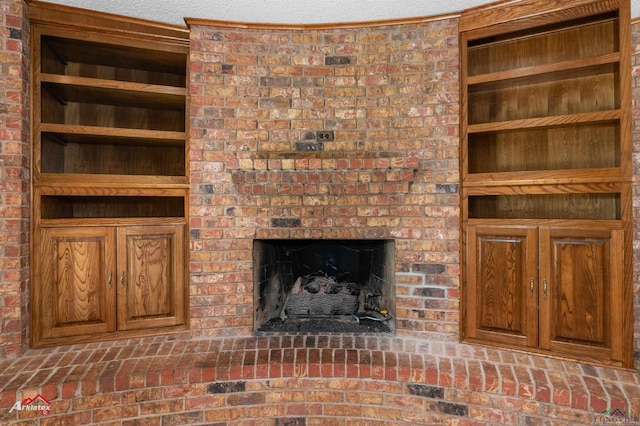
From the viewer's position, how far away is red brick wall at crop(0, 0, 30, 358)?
6.36ft

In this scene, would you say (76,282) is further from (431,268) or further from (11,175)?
(431,268)

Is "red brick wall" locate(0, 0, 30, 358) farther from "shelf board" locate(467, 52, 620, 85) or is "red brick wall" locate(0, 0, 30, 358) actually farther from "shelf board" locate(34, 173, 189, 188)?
"shelf board" locate(467, 52, 620, 85)

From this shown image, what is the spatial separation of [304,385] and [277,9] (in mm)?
2200

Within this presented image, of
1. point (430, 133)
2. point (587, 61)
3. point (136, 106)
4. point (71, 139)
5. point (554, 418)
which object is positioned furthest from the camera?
point (136, 106)

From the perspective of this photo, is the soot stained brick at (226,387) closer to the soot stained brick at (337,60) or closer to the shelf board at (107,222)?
the shelf board at (107,222)

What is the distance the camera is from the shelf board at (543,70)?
1.93m

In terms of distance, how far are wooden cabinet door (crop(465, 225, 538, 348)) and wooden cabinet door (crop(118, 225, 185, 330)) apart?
188 cm

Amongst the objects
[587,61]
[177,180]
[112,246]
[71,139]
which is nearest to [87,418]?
[112,246]

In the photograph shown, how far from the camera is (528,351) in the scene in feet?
6.70

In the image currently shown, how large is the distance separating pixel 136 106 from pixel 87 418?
1993 mm

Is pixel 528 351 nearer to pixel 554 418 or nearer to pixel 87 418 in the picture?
pixel 554 418

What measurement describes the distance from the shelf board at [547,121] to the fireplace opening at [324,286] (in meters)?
0.92

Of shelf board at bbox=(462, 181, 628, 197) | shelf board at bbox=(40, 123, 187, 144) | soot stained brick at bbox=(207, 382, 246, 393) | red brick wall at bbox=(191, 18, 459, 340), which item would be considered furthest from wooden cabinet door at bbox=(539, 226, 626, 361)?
shelf board at bbox=(40, 123, 187, 144)

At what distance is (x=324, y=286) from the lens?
2.61 metres
